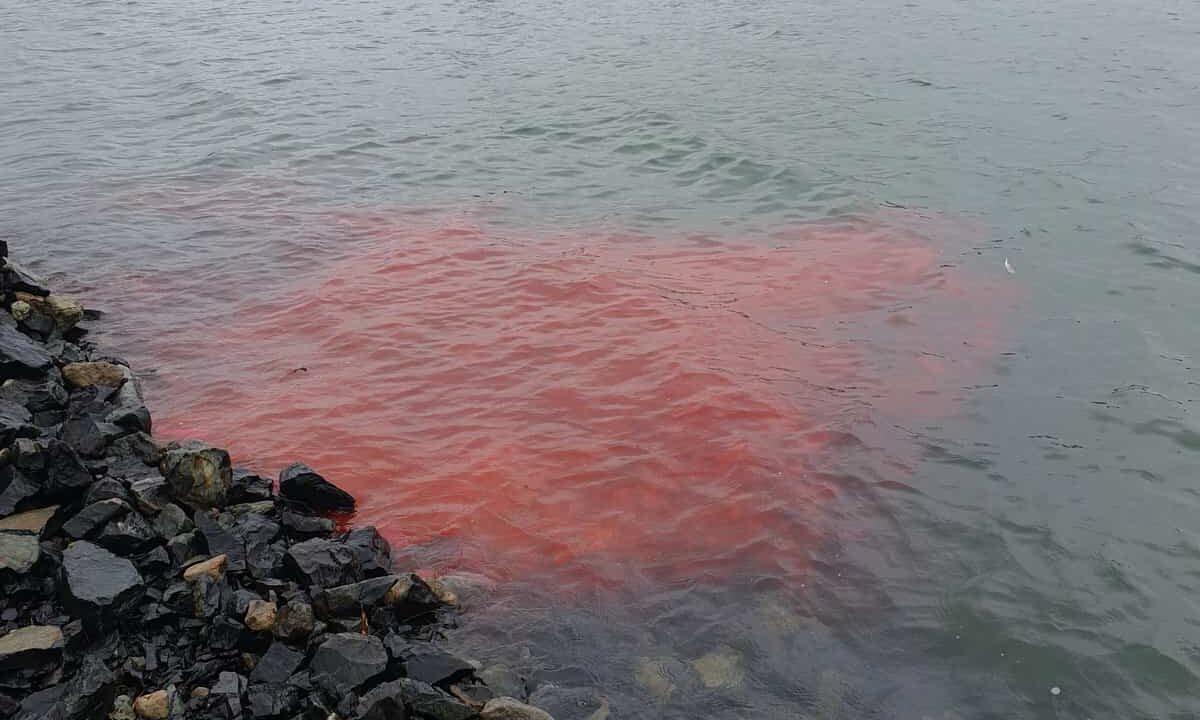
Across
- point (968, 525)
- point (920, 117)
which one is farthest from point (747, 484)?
point (920, 117)

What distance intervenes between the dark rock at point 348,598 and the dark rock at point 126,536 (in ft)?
3.60

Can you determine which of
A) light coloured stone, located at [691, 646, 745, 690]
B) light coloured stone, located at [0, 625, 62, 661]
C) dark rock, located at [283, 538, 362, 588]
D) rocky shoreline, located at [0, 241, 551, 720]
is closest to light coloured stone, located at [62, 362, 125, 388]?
rocky shoreline, located at [0, 241, 551, 720]

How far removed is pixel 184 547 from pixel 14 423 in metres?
1.73

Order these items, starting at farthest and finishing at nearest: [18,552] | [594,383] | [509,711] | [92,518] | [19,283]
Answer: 1. [19,283]
2. [594,383]
3. [92,518]
4. [18,552]
5. [509,711]

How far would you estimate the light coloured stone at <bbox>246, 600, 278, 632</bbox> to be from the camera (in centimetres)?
500

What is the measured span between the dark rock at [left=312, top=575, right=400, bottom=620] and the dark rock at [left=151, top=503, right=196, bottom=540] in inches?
40.7

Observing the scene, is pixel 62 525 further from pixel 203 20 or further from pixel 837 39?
pixel 203 20

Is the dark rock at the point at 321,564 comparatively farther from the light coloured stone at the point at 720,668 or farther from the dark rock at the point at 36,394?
the dark rock at the point at 36,394

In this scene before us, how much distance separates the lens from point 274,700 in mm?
4602

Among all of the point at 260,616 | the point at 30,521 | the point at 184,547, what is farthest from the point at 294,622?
the point at 30,521

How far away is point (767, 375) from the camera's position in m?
8.65

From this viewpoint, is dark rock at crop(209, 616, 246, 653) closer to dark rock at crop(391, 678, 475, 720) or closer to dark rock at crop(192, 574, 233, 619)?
dark rock at crop(192, 574, 233, 619)

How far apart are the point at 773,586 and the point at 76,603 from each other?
13.6 feet

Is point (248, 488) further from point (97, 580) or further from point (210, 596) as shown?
point (97, 580)
